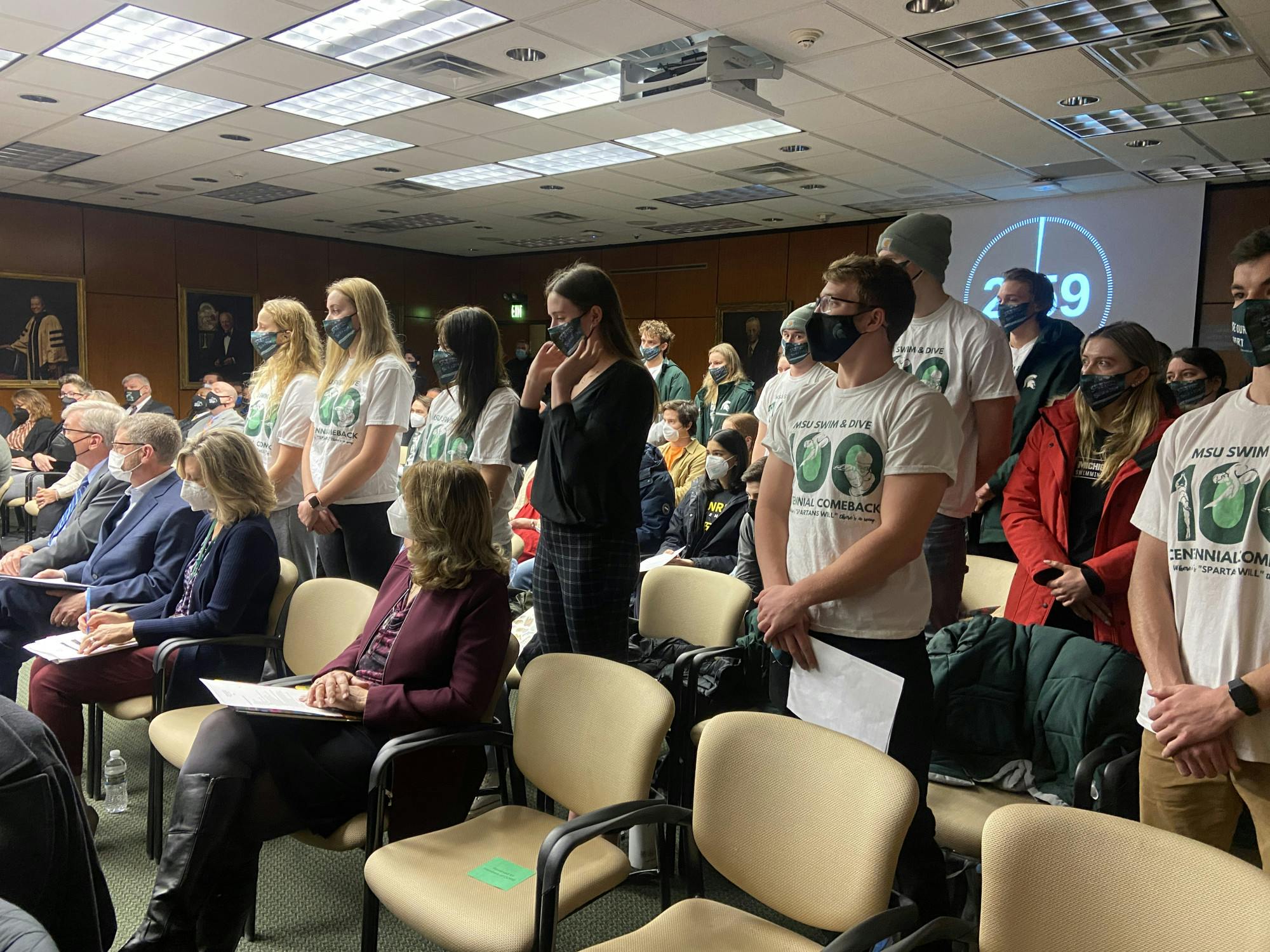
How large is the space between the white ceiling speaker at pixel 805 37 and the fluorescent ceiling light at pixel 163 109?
3.43 metres

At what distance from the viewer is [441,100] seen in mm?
5605

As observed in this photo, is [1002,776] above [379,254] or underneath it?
underneath

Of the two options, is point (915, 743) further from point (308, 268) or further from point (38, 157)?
point (308, 268)

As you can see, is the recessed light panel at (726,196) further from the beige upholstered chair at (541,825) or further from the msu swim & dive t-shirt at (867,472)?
the beige upholstered chair at (541,825)

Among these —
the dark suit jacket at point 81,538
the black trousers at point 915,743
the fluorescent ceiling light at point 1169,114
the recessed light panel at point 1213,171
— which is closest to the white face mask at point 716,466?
the black trousers at point 915,743

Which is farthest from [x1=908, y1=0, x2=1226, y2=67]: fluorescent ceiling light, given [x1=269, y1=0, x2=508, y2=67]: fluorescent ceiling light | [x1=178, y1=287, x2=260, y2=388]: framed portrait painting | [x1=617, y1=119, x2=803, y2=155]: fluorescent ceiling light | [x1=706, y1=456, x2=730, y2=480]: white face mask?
[x1=178, y1=287, x2=260, y2=388]: framed portrait painting

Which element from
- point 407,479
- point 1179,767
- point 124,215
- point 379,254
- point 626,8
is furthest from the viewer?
point 379,254

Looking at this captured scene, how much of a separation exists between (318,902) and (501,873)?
2.95ft

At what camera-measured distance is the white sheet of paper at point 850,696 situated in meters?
1.83

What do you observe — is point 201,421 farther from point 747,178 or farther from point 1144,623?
point 1144,623

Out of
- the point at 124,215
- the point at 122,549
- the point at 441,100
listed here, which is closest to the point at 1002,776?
the point at 122,549

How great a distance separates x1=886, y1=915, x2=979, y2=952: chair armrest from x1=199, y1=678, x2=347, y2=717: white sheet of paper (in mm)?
1291

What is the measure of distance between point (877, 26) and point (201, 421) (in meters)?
5.31

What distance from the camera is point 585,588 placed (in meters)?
2.39
